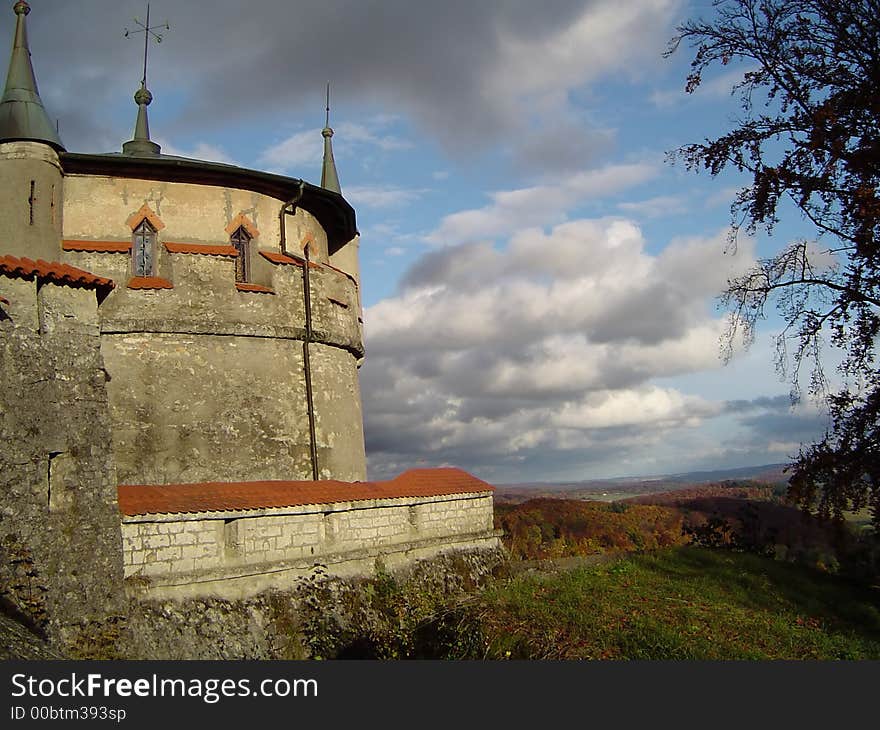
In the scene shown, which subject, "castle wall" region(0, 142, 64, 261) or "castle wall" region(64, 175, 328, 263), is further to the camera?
"castle wall" region(64, 175, 328, 263)

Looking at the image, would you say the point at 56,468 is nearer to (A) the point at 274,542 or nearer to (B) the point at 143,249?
(A) the point at 274,542

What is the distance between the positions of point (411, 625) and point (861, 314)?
7558 mm

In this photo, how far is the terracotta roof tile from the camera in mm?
14648

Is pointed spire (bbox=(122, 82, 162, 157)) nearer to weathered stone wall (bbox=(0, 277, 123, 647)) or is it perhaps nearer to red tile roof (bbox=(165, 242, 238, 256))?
red tile roof (bbox=(165, 242, 238, 256))

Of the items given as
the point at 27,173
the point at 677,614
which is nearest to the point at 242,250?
the point at 27,173

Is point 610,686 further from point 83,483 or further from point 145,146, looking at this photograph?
point 145,146

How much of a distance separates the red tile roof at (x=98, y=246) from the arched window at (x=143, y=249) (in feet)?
0.80

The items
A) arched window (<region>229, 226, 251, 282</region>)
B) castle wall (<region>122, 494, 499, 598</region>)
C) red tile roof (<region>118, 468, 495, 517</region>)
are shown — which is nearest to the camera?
castle wall (<region>122, 494, 499, 598</region>)

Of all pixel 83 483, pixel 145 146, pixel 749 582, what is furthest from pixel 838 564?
pixel 145 146

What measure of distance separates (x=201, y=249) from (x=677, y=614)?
11005mm

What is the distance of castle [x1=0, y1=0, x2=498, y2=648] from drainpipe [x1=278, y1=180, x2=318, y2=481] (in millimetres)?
50

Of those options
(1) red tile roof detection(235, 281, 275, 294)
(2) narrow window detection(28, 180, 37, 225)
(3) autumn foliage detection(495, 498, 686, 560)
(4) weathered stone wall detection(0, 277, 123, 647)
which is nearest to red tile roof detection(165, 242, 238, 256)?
(1) red tile roof detection(235, 281, 275, 294)

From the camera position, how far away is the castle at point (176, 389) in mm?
9539

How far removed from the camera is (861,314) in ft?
33.9
